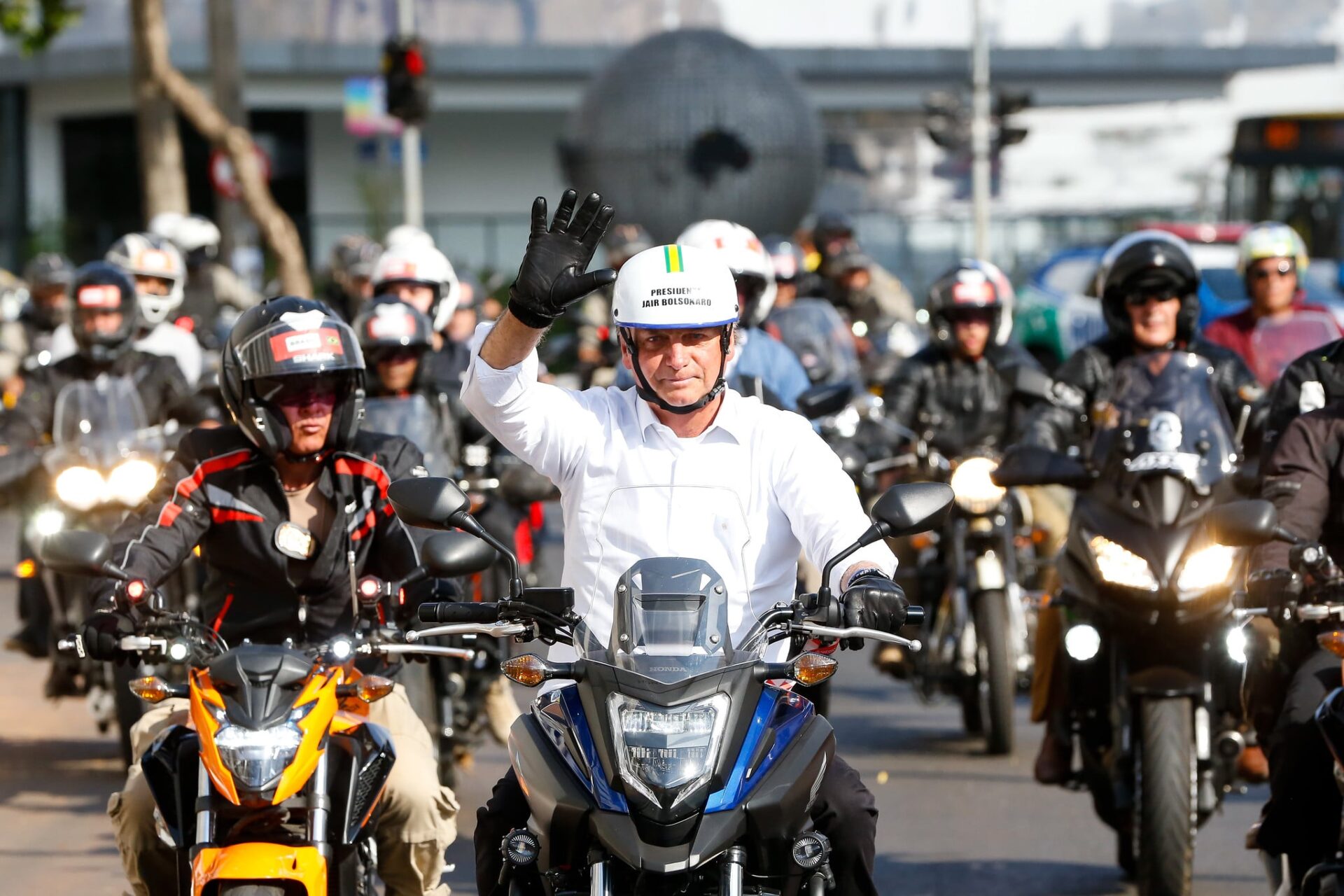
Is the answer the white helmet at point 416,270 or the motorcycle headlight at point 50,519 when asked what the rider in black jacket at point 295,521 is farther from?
the white helmet at point 416,270

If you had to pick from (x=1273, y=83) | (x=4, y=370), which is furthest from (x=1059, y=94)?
(x=4, y=370)

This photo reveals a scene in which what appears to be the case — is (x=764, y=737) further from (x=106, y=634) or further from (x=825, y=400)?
(x=825, y=400)

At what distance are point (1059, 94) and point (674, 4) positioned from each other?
687 inches

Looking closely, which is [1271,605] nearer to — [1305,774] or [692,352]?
[1305,774]

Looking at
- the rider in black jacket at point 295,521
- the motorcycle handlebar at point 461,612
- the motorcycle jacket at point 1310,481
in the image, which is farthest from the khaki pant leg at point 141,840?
the motorcycle jacket at point 1310,481

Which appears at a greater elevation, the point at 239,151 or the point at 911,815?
the point at 239,151

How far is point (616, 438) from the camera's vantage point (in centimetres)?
481

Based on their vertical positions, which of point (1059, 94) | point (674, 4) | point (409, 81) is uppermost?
point (674, 4)

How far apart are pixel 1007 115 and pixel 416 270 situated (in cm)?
1823

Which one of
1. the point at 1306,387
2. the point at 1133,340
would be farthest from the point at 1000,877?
the point at 1306,387

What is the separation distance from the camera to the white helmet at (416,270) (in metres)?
9.62

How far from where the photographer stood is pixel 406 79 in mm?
23250

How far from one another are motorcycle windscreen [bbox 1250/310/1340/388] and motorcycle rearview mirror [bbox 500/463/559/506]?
12.2 ft

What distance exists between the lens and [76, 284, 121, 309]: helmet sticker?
9133 millimetres
